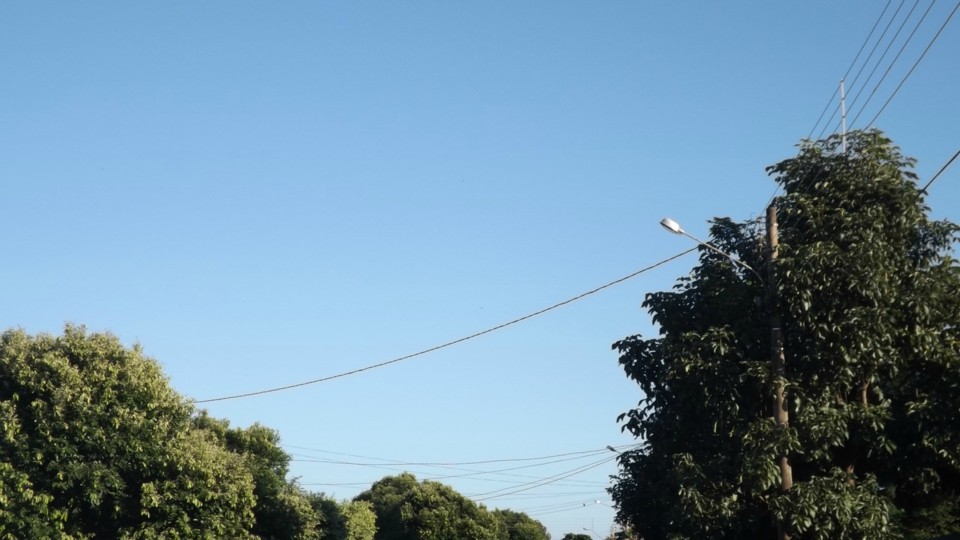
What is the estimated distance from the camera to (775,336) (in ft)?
74.8

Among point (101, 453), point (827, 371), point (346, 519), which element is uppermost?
point (346, 519)

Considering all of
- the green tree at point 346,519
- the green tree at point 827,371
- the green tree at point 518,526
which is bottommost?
the green tree at point 827,371

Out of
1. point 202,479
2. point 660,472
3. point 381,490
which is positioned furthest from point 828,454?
point 381,490

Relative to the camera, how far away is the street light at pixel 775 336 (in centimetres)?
2212

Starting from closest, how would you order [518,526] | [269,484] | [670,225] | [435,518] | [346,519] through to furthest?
[670,225] → [269,484] → [346,519] → [435,518] → [518,526]

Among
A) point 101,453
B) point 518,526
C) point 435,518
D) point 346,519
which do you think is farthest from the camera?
point 518,526

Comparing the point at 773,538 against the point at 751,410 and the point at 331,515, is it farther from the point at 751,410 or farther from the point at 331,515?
the point at 331,515

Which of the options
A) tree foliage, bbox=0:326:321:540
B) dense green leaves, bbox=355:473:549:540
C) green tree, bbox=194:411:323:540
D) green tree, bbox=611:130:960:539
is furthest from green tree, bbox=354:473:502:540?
green tree, bbox=611:130:960:539

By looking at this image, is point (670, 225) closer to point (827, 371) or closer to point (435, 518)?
point (827, 371)

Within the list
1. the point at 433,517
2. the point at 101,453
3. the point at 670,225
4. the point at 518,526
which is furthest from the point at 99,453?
the point at 518,526

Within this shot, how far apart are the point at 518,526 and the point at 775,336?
4691 inches

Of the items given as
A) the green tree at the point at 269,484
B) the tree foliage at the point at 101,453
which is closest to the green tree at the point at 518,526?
the green tree at the point at 269,484

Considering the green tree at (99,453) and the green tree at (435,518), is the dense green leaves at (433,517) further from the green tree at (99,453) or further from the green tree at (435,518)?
the green tree at (99,453)

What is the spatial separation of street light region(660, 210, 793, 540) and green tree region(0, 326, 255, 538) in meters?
20.6
